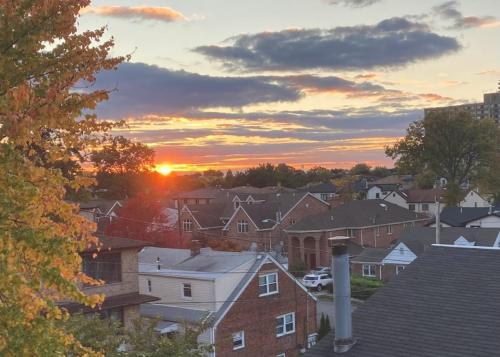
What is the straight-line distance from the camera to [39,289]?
19.7 feet

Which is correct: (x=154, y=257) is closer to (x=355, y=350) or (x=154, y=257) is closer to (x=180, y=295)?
(x=180, y=295)

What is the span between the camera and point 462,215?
187 feet

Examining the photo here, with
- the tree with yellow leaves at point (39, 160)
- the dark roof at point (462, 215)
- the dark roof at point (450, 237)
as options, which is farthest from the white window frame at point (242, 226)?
the tree with yellow leaves at point (39, 160)

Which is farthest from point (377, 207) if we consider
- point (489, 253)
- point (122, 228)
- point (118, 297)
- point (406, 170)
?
point (489, 253)

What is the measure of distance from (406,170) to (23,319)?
2780 inches

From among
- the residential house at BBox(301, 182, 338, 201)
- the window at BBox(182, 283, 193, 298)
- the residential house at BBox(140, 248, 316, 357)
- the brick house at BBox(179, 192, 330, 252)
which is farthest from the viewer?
the residential house at BBox(301, 182, 338, 201)

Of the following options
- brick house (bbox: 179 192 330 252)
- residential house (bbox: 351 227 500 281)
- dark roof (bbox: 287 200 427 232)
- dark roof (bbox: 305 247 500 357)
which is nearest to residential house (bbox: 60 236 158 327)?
dark roof (bbox: 305 247 500 357)

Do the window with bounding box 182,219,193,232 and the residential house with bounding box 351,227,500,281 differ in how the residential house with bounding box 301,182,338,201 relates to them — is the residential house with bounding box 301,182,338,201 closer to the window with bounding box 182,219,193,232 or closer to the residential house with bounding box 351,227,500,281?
the window with bounding box 182,219,193,232

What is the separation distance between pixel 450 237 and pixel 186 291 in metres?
26.5

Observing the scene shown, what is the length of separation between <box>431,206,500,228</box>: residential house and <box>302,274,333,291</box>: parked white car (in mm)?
15626

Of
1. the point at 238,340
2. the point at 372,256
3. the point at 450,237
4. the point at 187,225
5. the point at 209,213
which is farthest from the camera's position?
the point at 209,213

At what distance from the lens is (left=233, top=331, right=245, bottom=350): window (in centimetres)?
2664

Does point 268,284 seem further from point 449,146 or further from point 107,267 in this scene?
point 449,146

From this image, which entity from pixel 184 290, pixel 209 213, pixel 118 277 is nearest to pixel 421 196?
pixel 209 213
